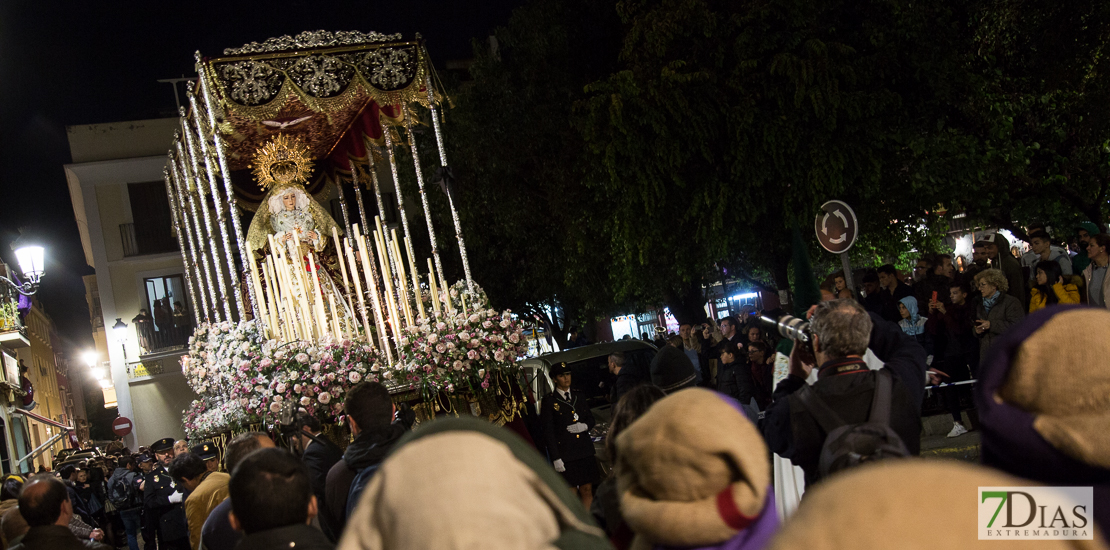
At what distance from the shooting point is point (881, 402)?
3.27 meters

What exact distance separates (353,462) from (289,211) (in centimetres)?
697

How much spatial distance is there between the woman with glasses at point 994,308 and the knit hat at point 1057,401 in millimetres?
6504

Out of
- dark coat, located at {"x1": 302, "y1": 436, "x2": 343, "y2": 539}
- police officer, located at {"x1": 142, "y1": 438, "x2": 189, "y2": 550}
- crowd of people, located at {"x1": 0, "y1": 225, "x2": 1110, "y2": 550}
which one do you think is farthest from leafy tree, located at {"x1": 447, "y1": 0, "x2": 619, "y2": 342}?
crowd of people, located at {"x1": 0, "y1": 225, "x2": 1110, "y2": 550}

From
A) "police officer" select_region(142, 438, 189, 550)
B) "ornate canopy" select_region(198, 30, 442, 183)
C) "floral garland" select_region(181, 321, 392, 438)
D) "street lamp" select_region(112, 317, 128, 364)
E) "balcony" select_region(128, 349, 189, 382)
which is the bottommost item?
"police officer" select_region(142, 438, 189, 550)

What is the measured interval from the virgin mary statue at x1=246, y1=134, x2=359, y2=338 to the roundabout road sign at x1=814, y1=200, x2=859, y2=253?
207 inches

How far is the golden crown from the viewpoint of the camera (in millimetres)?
11141

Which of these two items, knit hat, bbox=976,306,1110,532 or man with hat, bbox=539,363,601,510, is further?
man with hat, bbox=539,363,601,510

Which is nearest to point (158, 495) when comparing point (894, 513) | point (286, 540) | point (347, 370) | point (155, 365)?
point (347, 370)

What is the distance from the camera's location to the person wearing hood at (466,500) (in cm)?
152

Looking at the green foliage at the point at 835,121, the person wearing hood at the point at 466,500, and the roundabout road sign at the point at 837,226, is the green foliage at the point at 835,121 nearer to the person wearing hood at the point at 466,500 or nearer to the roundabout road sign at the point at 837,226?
the roundabout road sign at the point at 837,226

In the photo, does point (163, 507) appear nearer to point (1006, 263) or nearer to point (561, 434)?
point (561, 434)

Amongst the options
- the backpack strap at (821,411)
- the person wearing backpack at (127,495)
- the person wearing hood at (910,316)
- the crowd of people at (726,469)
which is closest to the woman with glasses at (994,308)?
the person wearing hood at (910,316)

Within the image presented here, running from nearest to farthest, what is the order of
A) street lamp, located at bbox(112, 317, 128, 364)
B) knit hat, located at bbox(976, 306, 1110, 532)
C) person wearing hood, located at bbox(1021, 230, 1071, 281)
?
1. knit hat, located at bbox(976, 306, 1110, 532)
2. person wearing hood, located at bbox(1021, 230, 1071, 281)
3. street lamp, located at bbox(112, 317, 128, 364)

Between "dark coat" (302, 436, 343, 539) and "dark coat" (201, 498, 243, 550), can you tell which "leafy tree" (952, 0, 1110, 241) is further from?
"dark coat" (201, 498, 243, 550)
